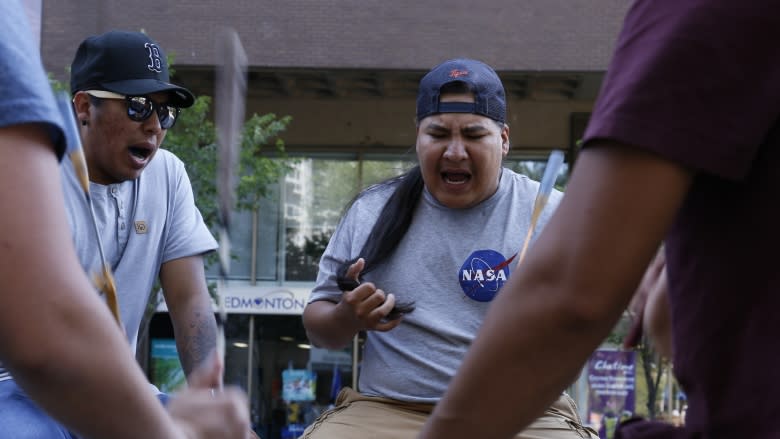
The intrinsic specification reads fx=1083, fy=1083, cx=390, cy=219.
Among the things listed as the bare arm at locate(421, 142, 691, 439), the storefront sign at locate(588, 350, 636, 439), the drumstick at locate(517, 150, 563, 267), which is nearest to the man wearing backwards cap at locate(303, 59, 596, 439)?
the drumstick at locate(517, 150, 563, 267)

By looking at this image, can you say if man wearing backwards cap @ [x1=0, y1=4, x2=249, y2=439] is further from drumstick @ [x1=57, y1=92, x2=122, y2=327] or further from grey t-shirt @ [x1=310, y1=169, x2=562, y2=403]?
grey t-shirt @ [x1=310, y1=169, x2=562, y2=403]

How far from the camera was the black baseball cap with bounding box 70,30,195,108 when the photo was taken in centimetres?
374

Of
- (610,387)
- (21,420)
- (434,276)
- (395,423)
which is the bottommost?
(610,387)

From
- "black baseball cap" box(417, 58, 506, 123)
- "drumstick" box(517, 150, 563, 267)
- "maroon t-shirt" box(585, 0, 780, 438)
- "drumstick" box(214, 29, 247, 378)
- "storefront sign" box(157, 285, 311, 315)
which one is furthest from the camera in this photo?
"storefront sign" box(157, 285, 311, 315)

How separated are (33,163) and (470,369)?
27.1 inches

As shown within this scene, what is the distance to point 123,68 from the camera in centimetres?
375

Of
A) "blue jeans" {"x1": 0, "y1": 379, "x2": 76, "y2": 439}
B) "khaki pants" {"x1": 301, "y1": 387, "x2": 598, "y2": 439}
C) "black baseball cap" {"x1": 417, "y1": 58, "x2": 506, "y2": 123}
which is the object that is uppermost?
"black baseball cap" {"x1": 417, "y1": 58, "x2": 506, "y2": 123}

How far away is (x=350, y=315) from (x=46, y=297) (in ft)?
7.29

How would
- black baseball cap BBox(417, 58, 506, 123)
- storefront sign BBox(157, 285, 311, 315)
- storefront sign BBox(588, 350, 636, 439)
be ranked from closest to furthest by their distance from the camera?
1. black baseball cap BBox(417, 58, 506, 123)
2. storefront sign BBox(588, 350, 636, 439)
3. storefront sign BBox(157, 285, 311, 315)

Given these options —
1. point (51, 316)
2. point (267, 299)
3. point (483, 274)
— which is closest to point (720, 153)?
point (51, 316)

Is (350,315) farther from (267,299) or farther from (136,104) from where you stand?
(267,299)

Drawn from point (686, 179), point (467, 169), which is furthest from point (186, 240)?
point (686, 179)

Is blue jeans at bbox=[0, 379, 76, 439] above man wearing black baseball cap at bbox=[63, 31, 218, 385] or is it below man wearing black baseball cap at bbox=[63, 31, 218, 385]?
below

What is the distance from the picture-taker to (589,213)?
1488 mm
